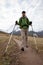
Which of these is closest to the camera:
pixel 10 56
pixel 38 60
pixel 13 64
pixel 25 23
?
pixel 13 64

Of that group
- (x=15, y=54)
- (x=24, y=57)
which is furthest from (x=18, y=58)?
(x=15, y=54)

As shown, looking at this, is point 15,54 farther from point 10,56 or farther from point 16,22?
point 16,22

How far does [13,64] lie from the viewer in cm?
1323

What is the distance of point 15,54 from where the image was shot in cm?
1602

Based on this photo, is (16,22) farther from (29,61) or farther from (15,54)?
(29,61)

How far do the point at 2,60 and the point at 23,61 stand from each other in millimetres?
1195

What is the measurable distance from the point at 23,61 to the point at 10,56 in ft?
6.02

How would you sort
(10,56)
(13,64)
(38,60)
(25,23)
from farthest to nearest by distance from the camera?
(25,23) < (10,56) < (38,60) < (13,64)

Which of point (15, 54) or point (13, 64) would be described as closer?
point (13, 64)

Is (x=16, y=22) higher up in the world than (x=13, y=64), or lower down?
higher up

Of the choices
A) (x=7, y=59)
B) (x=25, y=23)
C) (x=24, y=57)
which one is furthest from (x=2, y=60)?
(x=25, y=23)

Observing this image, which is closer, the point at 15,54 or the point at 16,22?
the point at 15,54

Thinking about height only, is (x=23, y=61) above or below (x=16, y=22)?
below

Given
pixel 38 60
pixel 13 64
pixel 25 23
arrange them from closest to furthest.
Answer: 1. pixel 13 64
2. pixel 38 60
3. pixel 25 23
